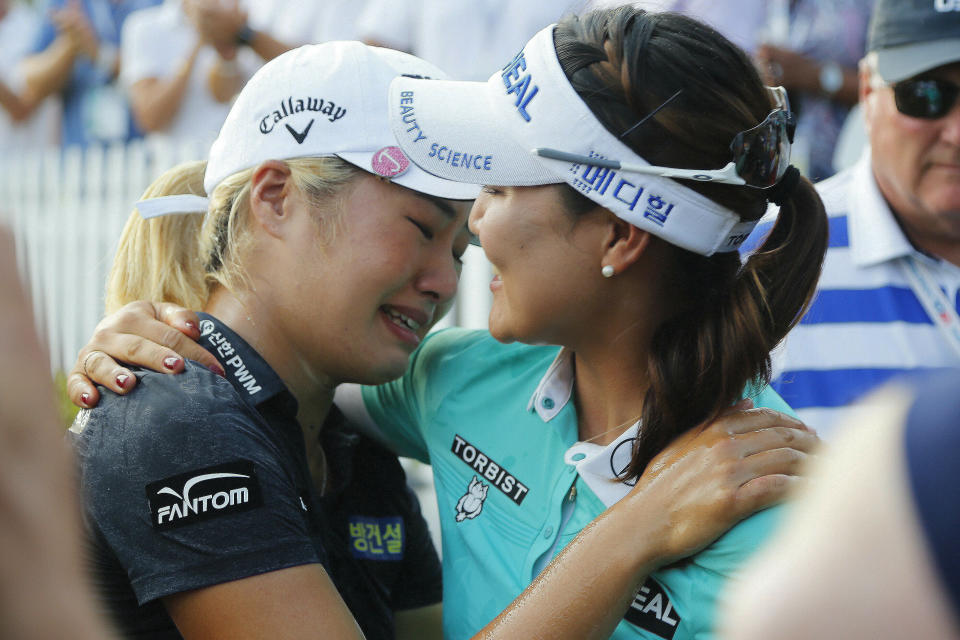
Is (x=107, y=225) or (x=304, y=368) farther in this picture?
(x=107, y=225)

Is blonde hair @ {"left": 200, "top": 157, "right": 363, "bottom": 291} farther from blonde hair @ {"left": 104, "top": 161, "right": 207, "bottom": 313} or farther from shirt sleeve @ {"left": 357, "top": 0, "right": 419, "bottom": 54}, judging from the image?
shirt sleeve @ {"left": 357, "top": 0, "right": 419, "bottom": 54}

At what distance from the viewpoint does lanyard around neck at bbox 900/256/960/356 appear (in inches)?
133

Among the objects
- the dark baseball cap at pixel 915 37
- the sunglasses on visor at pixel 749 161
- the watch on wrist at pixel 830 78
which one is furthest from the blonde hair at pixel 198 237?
the watch on wrist at pixel 830 78

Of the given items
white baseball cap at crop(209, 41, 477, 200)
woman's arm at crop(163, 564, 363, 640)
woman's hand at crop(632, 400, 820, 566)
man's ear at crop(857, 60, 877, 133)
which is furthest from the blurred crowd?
woman's arm at crop(163, 564, 363, 640)

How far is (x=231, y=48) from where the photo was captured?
6.30 m

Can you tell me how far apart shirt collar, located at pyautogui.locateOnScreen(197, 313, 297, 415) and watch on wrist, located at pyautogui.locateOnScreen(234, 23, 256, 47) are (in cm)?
395

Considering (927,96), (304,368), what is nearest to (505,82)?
(304,368)

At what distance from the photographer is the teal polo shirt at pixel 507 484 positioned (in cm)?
207

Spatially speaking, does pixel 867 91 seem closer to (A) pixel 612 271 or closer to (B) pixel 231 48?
(A) pixel 612 271

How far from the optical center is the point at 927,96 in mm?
3457

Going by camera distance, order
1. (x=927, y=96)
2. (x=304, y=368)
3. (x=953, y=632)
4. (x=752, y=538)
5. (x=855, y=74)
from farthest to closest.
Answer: (x=855, y=74) < (x=927, y=96) < (x=304, y=368) < (x=752, y=538) < (x=953, y=632)

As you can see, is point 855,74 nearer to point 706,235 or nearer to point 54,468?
point 706,235

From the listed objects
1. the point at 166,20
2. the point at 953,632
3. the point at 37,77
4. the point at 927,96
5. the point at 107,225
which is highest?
the point at 953,632

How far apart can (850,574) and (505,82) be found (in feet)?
6.02
